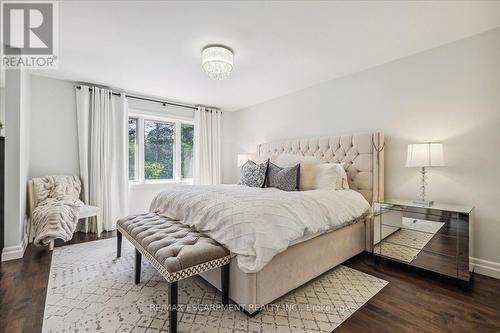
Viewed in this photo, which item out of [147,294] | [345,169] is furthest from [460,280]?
[147,294]

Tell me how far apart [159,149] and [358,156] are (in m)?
3.75

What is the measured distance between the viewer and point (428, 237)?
2.26 metres

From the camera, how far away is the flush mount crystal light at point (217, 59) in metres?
2.50

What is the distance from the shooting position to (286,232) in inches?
68.4

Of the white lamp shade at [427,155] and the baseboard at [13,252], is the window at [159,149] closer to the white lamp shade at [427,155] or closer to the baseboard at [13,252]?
the baseboard at [13,252]

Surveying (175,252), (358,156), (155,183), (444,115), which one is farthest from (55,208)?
(444,115)

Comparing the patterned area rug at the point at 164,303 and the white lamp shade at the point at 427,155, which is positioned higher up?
the white lamp shade at the point at 427,155

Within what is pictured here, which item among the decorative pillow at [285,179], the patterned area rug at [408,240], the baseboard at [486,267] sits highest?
the decorative pillow at [285,179]

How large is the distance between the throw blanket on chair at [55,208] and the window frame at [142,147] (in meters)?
1.03

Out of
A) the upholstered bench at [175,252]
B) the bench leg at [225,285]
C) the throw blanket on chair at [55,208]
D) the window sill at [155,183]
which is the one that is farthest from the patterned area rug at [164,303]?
the window sill at [155,183]

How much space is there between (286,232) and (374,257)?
151 cm

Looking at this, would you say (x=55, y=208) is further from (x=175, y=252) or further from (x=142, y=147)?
(x=175, y=252)

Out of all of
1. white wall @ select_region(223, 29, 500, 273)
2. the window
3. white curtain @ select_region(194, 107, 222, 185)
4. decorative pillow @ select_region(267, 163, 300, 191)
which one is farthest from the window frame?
white wall @ select_region(223, 29, 500, 273)

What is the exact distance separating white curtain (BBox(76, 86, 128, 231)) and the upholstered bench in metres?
2.02
